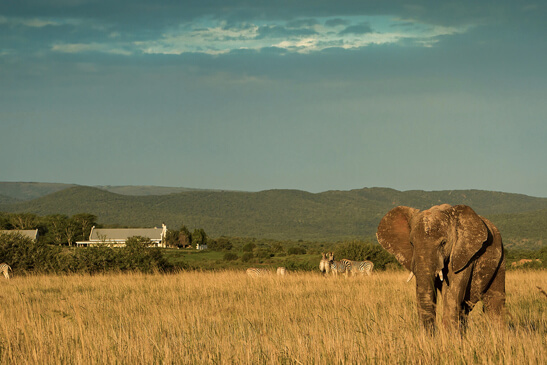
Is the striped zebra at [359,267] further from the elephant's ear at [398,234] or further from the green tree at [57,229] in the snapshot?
the green tree at [57,229]

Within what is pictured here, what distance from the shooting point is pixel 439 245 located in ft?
21.7

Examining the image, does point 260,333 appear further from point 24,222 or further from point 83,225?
point 83,225

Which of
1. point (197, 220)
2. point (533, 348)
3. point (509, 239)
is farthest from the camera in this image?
point (197, 220)

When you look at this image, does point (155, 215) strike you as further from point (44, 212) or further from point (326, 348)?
point (326, 348)

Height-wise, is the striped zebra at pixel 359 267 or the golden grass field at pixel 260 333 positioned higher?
the golden grass field at pixel 260 333

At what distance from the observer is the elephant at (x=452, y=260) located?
21.6 feet

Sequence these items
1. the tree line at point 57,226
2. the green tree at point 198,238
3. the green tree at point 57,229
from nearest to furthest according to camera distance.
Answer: the green tree at point 57,229, the tree line at point 57,226, the green tree at point 198,238

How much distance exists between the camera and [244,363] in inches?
225

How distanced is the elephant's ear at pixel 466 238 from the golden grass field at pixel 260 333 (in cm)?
80

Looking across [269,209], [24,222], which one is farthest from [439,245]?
[269,209]

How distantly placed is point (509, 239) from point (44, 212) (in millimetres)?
146507

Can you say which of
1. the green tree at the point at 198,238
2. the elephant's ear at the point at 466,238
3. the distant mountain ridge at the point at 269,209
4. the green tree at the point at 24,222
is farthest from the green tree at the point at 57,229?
the elephant's ear at the point at 466,238

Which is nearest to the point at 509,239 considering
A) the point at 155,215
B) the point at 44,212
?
the point at 155,215

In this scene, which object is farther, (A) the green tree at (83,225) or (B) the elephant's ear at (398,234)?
(A) the green tree at (83,225)
